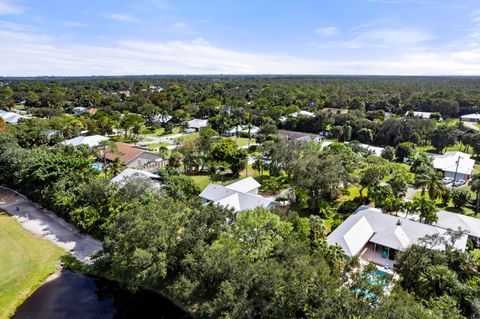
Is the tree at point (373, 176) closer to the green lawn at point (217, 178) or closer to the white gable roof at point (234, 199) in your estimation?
the white gable roof at point (234, 199)

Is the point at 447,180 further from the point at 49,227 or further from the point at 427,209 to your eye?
the point at 49,227

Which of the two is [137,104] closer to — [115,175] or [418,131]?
[115,175]

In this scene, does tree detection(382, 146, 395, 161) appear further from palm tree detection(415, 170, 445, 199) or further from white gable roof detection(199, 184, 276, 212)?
white gable roof detection(199, 184, 276, 212)

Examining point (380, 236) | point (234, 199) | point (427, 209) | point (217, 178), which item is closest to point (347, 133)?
point (217, 178)

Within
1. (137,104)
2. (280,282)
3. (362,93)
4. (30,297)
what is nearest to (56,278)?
(30,297)

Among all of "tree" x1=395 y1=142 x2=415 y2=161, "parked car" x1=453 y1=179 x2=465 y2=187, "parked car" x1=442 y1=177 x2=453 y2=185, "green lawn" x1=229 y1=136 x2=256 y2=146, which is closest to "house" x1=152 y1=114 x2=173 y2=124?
"green lawn" x1=229 y1=136 x2=256 y2=146

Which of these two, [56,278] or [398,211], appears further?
[398,211]
